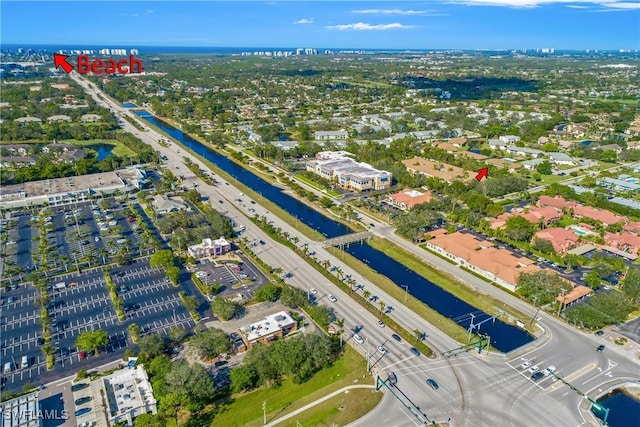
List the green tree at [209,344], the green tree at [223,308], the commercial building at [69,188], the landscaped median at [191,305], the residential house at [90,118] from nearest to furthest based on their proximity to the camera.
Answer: the green tree at [209,344], the green tree at [223,308], the landscaped median at [191,305], the commercial building at [69,188], the residential house at [90,118]

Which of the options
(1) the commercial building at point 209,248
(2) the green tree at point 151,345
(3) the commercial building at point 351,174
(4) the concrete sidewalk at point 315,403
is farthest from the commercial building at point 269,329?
(3) the commercial building at point 351,174

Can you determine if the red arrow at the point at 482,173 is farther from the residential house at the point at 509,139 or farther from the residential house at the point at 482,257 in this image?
the residential house at the point at 509,139

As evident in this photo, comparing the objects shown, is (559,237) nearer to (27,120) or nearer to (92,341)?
(92,341)

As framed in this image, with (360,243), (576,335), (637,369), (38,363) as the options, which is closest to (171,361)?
(38,363)

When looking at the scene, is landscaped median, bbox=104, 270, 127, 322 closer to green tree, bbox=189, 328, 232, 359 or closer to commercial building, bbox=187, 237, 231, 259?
commercial building, bbox=187, 237, 231, 259

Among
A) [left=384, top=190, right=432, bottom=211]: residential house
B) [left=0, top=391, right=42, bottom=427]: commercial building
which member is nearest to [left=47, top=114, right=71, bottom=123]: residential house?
[left=384, top=190, right=432, bottom=211]: residential house
